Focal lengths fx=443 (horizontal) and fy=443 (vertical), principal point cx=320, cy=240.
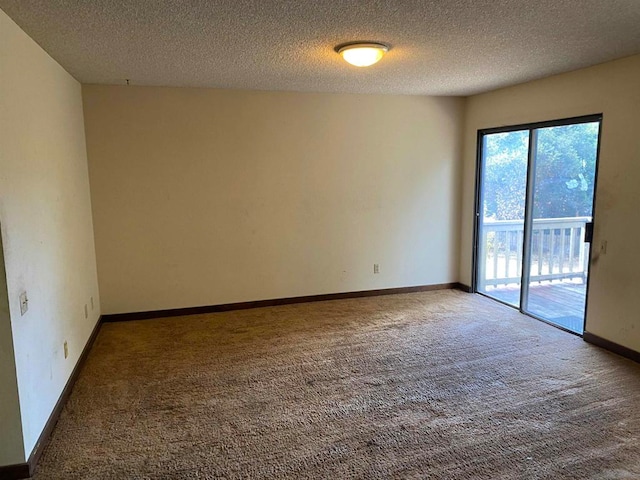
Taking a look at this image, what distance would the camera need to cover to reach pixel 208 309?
492cm

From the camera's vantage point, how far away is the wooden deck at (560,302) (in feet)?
14.0

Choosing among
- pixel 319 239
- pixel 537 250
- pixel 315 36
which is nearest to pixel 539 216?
pixel 537 250

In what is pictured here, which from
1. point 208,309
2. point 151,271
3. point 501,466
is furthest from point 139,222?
point 501,466

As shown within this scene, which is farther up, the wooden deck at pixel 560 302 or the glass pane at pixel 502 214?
the glass pane at pixel 502 214

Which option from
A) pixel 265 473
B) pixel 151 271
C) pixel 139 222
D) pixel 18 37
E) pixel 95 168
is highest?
pixel 18 37

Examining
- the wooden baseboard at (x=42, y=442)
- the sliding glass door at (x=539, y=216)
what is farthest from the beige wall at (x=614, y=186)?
the wooden baseboard at (x=42, y=442)

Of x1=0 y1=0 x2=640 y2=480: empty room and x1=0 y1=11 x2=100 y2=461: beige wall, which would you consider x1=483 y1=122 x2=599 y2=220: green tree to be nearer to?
x1=0 y1=0 x2=640 y2=480: empty room

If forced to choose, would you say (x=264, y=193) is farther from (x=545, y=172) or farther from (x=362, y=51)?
(x=545, y=172)

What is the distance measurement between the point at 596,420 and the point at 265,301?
3358mm

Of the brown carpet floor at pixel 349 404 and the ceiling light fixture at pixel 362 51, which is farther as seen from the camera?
the ceiling light fixture at pixel 362 51

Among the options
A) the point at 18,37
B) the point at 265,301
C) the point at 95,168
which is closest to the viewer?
the point at 18,37

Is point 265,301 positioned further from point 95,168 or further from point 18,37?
point 18,37

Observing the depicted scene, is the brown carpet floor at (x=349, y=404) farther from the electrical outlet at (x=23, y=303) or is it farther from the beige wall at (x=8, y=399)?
the electrical outlet at (x=23, y=303)

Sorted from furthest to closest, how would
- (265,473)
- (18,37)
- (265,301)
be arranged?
(265,301) → (18,37) → (265,473)
